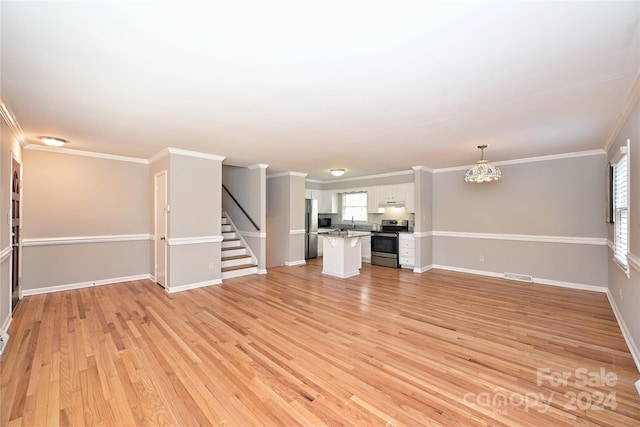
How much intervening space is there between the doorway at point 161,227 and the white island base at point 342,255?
3204 mm

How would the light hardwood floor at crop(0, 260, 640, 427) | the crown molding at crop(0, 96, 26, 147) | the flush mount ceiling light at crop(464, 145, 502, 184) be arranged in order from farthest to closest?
the flush mount ceiling light at crop(464, 145, 502, 184), the crown molding at crop(0, 96, 26, 147), the light hardwood floor at crop(0, 260, 640, 427)

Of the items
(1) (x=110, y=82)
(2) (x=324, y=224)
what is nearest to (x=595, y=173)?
(2) (x=324, y=224)

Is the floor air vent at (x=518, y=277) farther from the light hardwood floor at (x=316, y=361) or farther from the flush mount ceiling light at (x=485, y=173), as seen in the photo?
the flush mount ceiling light at (x=485, y=173)

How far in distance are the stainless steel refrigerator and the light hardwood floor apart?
11.8 ft

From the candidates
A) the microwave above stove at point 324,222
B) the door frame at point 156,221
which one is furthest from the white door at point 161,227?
the microwave above stove at point 324,222

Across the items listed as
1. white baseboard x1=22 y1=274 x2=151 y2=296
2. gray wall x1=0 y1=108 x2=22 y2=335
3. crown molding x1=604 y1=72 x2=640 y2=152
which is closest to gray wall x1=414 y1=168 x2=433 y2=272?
crown molding x1=604 y1=72 x2=640 y2=152

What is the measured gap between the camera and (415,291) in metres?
4.94

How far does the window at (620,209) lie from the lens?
3343mm

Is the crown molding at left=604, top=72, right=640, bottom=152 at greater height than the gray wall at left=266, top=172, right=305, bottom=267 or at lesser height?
greater

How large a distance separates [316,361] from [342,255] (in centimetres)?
345

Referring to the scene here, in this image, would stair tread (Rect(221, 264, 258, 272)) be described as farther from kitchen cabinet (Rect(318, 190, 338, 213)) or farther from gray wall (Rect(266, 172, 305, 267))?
kitchen cabinet (Rect(318, 190, 338, 213))

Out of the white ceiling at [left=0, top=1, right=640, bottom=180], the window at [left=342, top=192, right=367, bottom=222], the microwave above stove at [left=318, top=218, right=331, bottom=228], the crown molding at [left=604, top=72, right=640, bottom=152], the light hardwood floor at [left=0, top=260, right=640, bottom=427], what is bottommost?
the light hardwood floor at [left=0, top=260, right=640, bottom=427]

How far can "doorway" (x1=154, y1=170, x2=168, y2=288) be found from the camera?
16.5 ft

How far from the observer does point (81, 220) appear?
508 centimetres
